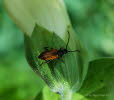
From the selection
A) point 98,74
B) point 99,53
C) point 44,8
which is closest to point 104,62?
point 98,74

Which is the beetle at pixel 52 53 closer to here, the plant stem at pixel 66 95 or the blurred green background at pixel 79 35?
the plant stem at pixel 66 95

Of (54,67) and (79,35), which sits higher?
(54,67)

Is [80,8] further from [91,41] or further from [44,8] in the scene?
[44,8]

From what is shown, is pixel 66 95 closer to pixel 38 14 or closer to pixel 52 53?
pixel 52 53

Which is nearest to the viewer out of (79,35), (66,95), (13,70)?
(66,95)

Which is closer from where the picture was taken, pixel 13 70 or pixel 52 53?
pixel 52 53

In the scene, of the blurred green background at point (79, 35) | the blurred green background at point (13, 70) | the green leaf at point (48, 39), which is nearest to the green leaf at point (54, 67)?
the green leaf at point (48, 39)

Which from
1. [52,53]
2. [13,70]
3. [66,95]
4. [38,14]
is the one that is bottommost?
[13,70]

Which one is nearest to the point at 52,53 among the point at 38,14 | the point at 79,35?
the point at 38,14

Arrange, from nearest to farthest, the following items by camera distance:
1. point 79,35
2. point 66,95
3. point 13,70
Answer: point 66,95 → point 13,70 → point 79,35
